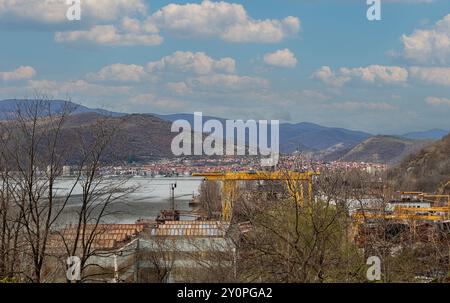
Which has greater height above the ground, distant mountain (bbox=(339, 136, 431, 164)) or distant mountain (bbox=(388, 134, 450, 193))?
distant mountain (bbox=(339, 136, 431, 164))

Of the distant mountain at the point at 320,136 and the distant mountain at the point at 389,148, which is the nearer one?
the distant mountain at the point at 320,136

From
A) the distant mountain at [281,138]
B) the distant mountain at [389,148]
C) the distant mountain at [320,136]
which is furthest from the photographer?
the distant mountain at [389,148]

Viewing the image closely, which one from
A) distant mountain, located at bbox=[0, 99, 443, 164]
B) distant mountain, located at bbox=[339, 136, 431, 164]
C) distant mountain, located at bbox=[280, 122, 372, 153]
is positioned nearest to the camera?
distant mountain, located at bbox=[0, 99, 443, 164]

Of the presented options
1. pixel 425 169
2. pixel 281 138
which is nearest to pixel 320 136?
pixel 425 169

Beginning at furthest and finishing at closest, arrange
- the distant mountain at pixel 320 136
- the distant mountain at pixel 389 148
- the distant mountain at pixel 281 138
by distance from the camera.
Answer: the distant mountain at pixel 389 148, the distant mountain at pixel 320 136, the distant mountain at pixel 281 138

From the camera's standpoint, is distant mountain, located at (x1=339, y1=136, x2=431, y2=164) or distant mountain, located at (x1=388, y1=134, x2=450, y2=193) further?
distant mountain, located at (x1=339, y1=136, x2=431, y2=164)

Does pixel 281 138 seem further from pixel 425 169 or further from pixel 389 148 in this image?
pixel 389 148

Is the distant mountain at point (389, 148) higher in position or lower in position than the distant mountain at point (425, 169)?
higher

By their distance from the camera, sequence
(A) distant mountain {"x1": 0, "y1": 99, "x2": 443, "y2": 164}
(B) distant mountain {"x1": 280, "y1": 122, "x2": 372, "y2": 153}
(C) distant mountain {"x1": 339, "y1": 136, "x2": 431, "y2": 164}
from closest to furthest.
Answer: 1. (A) distant mountain {"x1": 0, "y1": 99, "x2": 443, "y2": 164}
2. (B) distant mountain {"x1": 280, "y1": 122, "x2": 372, "y2": 153}
3. (C) distant mountain {"x1": 339, "y1": 136, "x2": 431, "y2": 164}

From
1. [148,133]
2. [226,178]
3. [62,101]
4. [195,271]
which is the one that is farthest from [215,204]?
[62,101]
